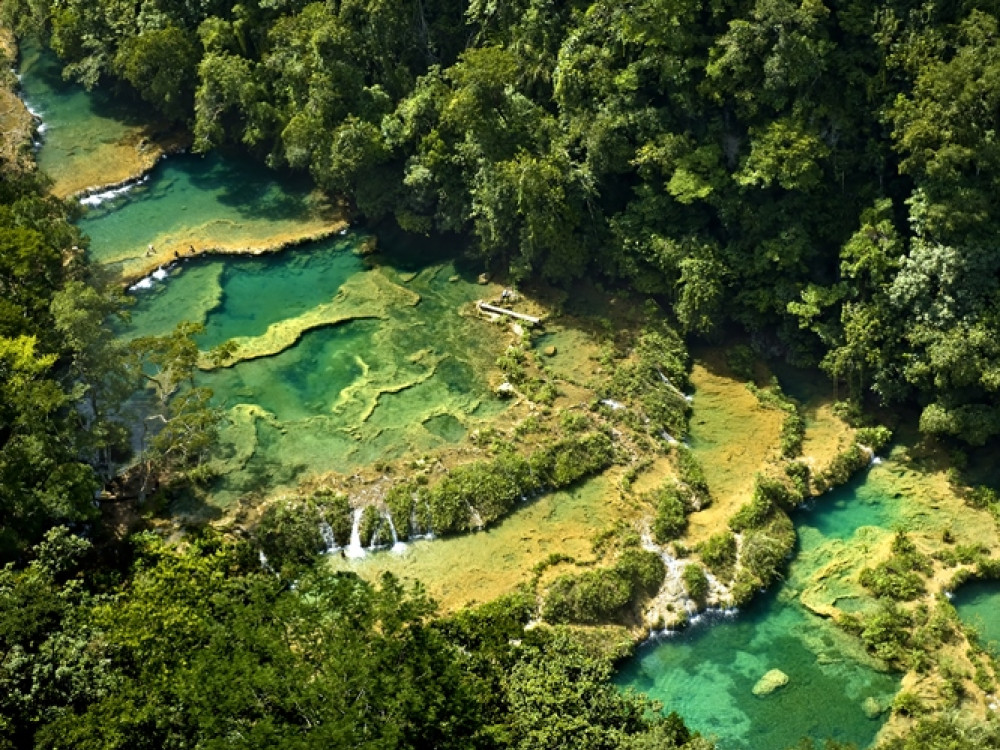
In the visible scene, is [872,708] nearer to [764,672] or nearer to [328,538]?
[764,672]

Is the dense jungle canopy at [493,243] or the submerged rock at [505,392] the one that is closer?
the dense jungle canopy at [493,243]

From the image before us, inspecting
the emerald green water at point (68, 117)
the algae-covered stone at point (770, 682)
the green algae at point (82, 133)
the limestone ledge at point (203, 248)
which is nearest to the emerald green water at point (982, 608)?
the algae-covered stone at point (770, 682)

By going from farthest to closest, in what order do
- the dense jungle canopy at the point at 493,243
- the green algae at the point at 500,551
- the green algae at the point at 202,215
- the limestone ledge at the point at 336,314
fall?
the green algae at the point at 202,215
the limestone ledge at the point at 336,314
the green algae at the point at 500,551
the dense jungle canopy at the point at 493,243

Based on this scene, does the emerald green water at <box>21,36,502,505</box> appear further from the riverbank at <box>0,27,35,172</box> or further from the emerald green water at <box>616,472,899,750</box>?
the emerald green water at <box>616,472,899,750</box>

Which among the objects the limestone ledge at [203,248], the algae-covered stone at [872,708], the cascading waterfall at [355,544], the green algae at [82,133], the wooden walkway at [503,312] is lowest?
the algae-covered stone at [872,708]

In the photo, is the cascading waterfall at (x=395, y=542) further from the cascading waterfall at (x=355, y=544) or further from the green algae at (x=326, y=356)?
the green algae at (x=326, y=356)

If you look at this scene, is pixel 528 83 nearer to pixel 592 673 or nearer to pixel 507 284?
pixel 507 284

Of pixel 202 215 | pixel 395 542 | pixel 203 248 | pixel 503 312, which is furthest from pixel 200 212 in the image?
pixel 395 542
